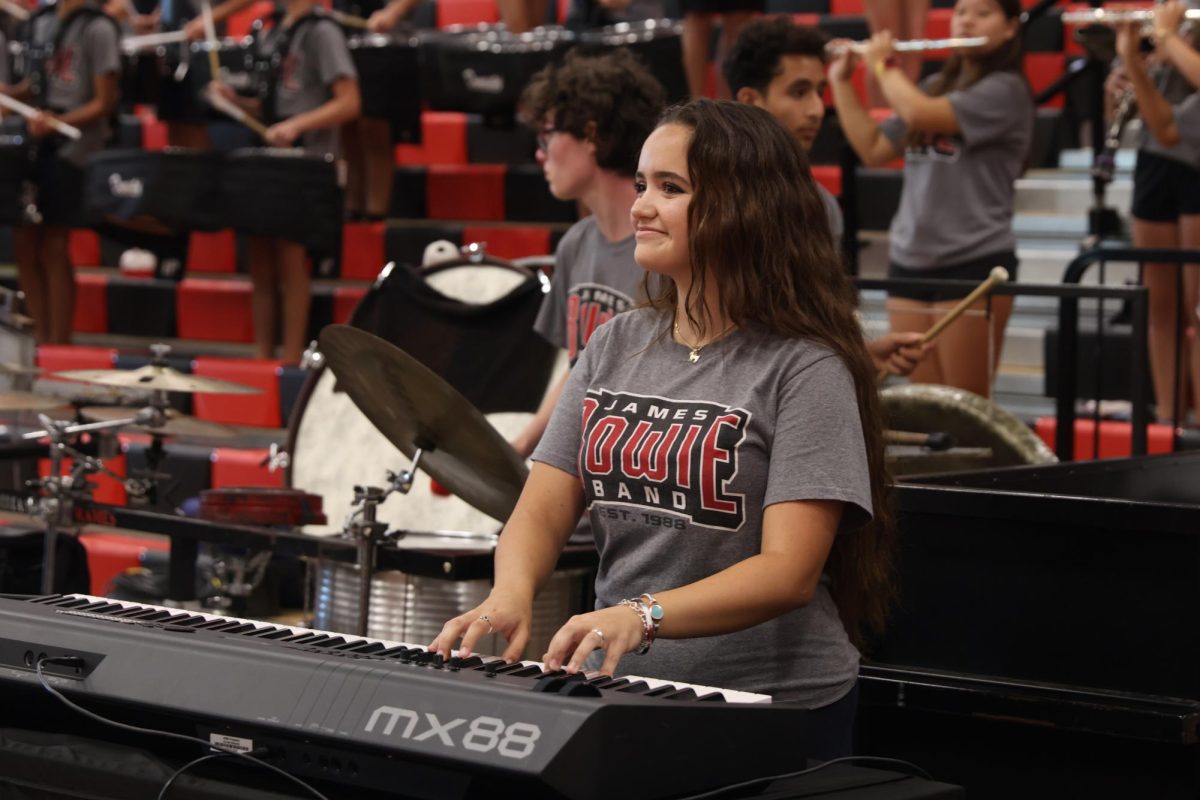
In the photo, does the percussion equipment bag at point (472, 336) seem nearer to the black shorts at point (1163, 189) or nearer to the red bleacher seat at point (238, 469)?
the red bleacher seat at point (238, 469)

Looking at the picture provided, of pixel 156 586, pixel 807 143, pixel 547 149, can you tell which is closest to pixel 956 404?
pixel 807 143

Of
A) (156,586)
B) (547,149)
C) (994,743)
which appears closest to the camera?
(994,743)

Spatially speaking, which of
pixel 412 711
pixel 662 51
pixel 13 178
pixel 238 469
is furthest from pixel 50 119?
pixel 412 711

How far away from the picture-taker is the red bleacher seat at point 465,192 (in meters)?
7.44

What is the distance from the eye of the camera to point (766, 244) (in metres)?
2.04

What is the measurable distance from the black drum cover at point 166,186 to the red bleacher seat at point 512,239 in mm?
1094

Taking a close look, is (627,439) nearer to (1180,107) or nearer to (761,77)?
(761,77)

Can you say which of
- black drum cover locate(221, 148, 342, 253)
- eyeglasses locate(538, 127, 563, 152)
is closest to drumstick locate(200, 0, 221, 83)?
black drum cover locate(221, 148, 342, 253)

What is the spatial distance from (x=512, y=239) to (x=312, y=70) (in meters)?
1.03

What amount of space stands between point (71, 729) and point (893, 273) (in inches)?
136

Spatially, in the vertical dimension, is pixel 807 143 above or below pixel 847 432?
above

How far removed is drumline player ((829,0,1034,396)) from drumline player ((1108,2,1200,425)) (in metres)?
0.50

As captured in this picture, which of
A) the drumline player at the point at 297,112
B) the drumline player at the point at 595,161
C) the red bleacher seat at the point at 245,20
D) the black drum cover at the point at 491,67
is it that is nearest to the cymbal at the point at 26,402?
the drumline player at the point at 595,161

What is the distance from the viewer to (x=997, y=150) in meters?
4.78
